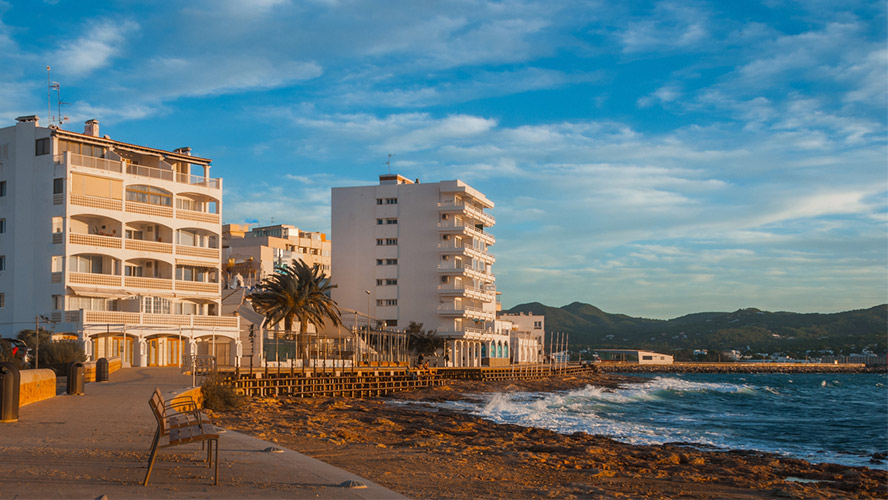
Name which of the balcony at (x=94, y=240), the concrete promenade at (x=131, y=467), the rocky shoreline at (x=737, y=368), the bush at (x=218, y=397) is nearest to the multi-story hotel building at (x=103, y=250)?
the balcony at (x=94, y=240)

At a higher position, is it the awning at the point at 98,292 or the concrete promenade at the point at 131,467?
the awning at the point at 98,292

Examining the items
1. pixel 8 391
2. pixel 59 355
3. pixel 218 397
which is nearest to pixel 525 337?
pixel 59 355

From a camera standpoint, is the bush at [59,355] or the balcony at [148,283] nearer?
the bush at [59,355]

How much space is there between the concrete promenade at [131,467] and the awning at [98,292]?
39.7m

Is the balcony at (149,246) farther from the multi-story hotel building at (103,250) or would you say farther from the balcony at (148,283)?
the balcony at (148,283)

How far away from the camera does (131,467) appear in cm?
1218

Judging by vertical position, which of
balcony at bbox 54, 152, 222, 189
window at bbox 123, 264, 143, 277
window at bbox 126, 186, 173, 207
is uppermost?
balcony at bbox 54, 152, 222, 189

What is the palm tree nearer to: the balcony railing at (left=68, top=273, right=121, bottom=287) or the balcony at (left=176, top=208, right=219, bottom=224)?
the balcony at (left=176, top=208, right=219, bottom=224)

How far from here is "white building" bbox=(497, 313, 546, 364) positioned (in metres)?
116

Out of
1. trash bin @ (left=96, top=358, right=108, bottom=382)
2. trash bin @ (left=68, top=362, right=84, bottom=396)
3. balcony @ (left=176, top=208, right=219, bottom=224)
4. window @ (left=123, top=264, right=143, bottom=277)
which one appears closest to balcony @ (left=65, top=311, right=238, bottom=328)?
window @ (left=123, top=264, right=143, bottom=277)

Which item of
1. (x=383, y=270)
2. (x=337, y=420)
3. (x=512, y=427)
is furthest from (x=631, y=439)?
(x=383, y=270)

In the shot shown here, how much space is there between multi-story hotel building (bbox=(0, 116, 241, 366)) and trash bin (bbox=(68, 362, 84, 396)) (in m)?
28.3

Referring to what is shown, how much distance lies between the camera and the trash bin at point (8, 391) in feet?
55.9

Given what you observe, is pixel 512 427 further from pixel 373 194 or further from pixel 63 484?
pixel 373 194
